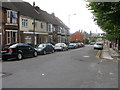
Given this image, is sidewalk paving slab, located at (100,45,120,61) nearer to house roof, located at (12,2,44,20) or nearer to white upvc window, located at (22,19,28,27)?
white upvc window, located at (22,19,28,27)

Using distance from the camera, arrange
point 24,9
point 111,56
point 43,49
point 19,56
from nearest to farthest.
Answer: point 19,56 < point 111,56 < point 43,49 < point 24,9

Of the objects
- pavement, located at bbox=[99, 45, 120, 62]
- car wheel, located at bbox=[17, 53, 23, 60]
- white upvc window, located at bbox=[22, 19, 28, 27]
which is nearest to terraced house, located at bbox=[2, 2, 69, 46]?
white upvc window, located at bbox=[22, 19, 28, 27]

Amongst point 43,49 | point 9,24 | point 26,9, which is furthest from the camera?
point 26,9

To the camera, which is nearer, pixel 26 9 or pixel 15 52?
pixel 15 52

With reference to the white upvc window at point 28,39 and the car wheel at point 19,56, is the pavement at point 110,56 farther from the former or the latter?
the white upvc window at point 28,39

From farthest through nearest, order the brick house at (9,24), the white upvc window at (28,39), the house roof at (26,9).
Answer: the white upvc window at (28,39) → the house roof at (26,9) → the brick house at (9,24)

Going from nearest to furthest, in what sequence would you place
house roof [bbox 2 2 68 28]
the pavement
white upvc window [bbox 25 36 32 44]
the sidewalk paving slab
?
the pavement < the sidewalk paving slab < house roof [bbox 2 2 68 28] < white upvc window [bbox 25 36 32 44]

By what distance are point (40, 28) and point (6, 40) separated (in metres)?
13.7

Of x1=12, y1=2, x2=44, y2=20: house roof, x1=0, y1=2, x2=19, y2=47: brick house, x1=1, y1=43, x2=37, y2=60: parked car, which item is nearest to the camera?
x1=1, y1=43, x2=37, y2=60: parked car

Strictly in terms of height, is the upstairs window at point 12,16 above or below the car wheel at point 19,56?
above

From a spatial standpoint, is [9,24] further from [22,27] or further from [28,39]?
[28,39]

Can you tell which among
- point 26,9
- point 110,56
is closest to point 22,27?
point 26,9

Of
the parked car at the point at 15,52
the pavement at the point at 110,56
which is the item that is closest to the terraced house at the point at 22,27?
the parked car at the point at 15,52

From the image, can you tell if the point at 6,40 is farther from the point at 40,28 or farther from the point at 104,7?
the point at 104,7
